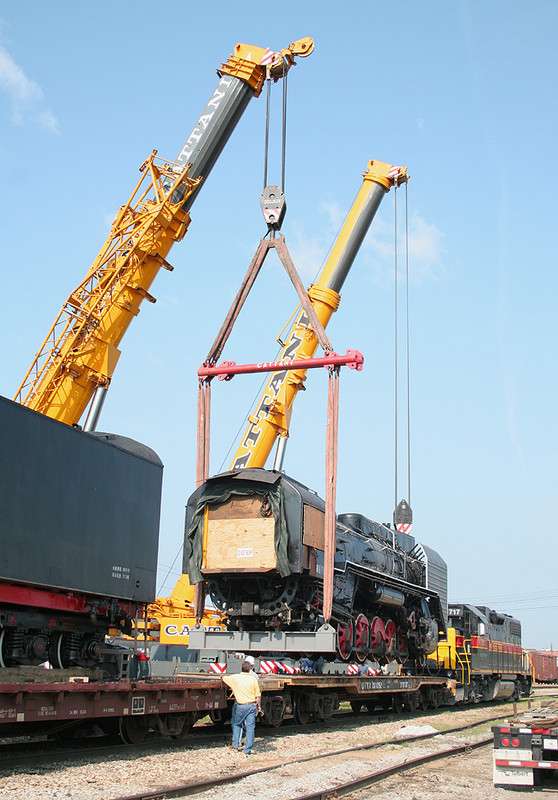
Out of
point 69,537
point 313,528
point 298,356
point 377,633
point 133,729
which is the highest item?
point 298,356

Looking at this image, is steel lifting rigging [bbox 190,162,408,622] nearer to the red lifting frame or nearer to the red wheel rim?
the red lifting frame

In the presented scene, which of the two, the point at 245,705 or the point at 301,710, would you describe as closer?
the point at 245,705

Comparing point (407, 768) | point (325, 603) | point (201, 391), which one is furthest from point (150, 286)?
point (407, 768)

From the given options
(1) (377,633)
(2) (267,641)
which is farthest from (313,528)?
(1) (377,633)

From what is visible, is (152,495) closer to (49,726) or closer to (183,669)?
(183,669)

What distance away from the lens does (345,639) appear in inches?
547

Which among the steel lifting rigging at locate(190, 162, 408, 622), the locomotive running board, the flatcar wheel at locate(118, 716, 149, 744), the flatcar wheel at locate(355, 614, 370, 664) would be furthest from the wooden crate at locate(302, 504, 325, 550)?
the flatcar wheel at locate(118, 716, 149, 744)

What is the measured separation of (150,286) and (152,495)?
17.7 feet

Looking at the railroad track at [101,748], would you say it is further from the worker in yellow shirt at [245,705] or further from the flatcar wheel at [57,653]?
the flatcar wheel at [57,653]

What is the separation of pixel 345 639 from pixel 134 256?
8.35 m

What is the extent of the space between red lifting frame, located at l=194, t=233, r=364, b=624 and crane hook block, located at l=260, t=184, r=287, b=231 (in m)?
0.27

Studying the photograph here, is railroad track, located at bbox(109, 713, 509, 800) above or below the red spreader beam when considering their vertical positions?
below

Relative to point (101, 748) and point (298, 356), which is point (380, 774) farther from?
point (298, 356)

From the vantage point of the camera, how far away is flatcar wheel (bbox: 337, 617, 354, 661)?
1365cm
